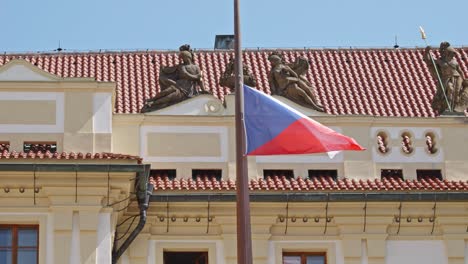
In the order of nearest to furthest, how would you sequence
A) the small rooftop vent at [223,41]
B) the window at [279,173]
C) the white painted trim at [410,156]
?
the window at [279,173] < the white painted trim at [410,156] < the small rooftop vent at [223,41]

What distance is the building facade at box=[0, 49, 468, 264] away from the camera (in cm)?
2822

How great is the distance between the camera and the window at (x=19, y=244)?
91.9 ft

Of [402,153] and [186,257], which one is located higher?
[402,153]

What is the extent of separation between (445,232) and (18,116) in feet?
28.4

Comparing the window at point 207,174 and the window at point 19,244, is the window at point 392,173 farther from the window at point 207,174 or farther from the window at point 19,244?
the window at point 19,244

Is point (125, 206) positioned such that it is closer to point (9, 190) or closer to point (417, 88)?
point (9, 190)

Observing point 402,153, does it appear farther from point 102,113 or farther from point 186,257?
point 102,113

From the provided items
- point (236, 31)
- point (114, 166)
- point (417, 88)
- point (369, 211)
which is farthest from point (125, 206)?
point (417, 88)

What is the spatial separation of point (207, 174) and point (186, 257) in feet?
5.58

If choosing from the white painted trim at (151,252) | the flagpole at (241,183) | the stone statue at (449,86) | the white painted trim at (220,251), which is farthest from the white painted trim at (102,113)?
the stone statue at (449,86)

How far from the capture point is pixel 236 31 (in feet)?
76.7

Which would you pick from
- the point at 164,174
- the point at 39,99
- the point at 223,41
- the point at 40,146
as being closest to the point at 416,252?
the point at 164,174

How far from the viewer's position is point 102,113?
29641 mm

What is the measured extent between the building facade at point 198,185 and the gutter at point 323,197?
0.02 meters
